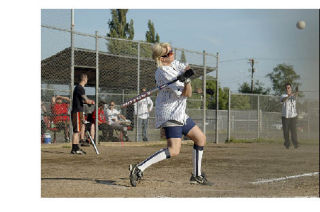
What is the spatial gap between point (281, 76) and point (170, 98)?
18498mm

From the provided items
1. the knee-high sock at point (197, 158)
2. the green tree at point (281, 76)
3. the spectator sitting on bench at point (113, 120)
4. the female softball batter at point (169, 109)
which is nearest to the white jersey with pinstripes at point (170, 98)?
the female softball batter at point (169, 109)

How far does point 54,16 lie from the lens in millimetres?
11102

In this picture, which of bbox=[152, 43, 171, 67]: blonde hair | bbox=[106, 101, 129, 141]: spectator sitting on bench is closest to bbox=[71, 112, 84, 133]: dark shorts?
bbox=[106, 101, 129, 141]: spectator sitting on bench

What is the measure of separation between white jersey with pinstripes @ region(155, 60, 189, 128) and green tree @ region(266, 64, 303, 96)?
16.1m

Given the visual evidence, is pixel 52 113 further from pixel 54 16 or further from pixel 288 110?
pixel 288 110

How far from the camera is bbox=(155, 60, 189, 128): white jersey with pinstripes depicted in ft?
16.6

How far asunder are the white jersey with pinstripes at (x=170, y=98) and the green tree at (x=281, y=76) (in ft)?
52.8

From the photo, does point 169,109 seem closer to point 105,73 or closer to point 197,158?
point 197,158

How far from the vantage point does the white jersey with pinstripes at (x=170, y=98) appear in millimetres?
5066

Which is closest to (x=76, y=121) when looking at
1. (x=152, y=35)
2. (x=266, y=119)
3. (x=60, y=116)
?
(x=60, y=116)

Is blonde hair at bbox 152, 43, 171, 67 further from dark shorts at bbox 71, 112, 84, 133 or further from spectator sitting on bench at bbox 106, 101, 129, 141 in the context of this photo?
spectator sitting on bench at bbox 106, 101, 129, 141

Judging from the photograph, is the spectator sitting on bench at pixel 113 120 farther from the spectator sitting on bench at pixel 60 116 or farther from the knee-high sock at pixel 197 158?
the knee-high sock at pixel 197 158

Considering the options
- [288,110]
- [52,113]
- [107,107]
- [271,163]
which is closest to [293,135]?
[288,110]

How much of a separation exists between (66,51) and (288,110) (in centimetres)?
570
